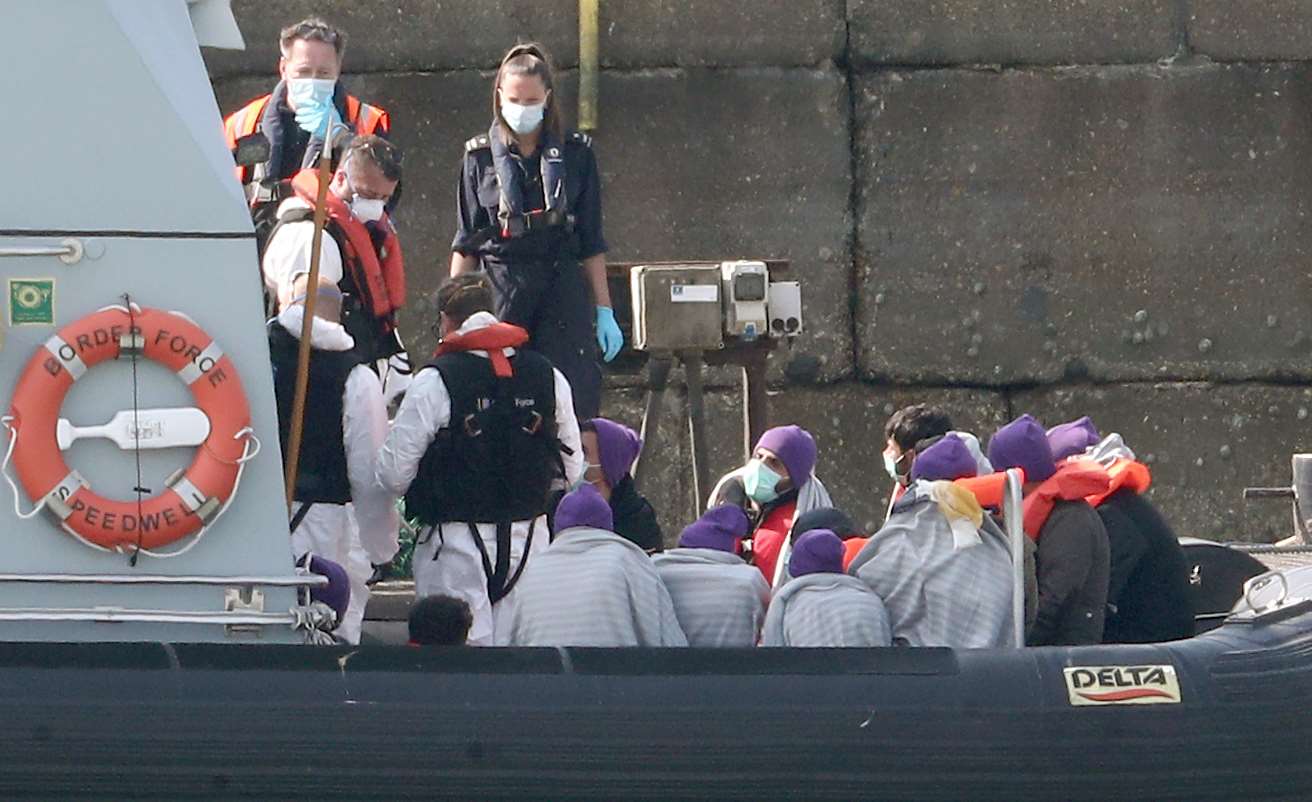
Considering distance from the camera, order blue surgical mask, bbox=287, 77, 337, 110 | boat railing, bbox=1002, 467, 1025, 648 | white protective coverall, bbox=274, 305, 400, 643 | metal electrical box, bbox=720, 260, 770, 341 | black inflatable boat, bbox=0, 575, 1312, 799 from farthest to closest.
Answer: metal electrical box, bbox=720, 260, 770, 341 → blue surgical mask, bbox=287, 77, 337, 110 → white protective coverall, bbox=274, 305, 400, 643 → boat railing, bbox=1002, 467, 1025, 648 → black inflatable boat, bbox=0, 575, 1312, 799

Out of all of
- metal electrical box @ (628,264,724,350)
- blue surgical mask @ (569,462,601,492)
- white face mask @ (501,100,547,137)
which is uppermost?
white face mask @ (501,100,547,137)

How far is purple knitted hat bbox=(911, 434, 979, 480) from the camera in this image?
589 cm

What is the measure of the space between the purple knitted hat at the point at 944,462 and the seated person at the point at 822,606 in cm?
49

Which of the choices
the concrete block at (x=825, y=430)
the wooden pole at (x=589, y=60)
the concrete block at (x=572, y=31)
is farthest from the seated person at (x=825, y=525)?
the concrete block at (x=572, y=31)

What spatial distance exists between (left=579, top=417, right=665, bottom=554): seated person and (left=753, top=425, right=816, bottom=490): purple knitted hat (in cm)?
38

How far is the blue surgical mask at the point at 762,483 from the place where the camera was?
21.7 feet

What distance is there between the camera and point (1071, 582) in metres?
5.66

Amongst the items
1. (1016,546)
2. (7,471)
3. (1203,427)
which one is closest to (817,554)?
(1016,546)

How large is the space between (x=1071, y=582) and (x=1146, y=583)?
40cm

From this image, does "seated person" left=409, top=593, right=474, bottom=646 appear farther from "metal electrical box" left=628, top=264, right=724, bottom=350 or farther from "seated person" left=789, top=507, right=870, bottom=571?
"metal electrical box" left=628, top=264, right=724, bottom=350

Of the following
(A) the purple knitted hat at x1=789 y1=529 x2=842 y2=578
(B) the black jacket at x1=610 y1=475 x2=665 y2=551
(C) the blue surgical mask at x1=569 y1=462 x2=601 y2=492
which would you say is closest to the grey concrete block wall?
(B) the black jacket at x1=610 y1=475 x2=665 y2=551

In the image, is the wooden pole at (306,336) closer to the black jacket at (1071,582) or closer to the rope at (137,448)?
the rope at (137,448)

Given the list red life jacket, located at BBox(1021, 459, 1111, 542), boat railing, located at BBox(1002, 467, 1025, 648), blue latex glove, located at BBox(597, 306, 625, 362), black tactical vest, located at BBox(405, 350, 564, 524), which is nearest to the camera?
boat railing, located at BBox(1002, 467, 1025, 648)

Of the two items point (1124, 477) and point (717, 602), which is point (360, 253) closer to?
point (717, 602)
